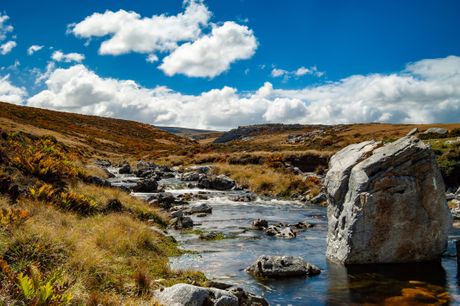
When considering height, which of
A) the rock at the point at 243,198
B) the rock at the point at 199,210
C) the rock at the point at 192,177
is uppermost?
the rock at the point at 192,177

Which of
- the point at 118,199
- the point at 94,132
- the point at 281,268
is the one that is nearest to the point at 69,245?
the point at 281,268

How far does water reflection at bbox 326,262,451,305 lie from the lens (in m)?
11.0

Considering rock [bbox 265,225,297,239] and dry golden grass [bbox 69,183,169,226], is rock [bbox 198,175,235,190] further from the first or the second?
rock [bbox 265,225,297,239]

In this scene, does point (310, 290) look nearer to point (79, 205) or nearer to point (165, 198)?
point (79, 205)

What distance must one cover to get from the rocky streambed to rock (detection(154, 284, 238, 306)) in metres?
0.03

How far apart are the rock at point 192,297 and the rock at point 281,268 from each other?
161 inches

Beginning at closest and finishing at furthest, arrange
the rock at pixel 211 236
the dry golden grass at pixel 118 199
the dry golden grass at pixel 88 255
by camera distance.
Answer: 1. the dry golden grass at pixel 88 255
2. the rock at pixel 211 236
3. the dry golden grass at pixel 118 199

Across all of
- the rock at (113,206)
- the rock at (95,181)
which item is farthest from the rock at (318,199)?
the rock at (113,206)

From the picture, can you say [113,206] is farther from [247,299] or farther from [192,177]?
[192,177]

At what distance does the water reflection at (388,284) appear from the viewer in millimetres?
10992

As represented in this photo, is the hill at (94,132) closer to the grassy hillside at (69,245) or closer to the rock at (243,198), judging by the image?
the rock at (243,198)

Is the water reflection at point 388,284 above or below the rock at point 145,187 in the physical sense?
below

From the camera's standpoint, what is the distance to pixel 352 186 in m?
14.6

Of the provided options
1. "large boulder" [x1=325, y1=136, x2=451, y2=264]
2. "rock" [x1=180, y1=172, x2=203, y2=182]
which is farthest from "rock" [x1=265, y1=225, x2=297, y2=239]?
"rock" [x1=180, y1=172, x2=203, y2=182]
